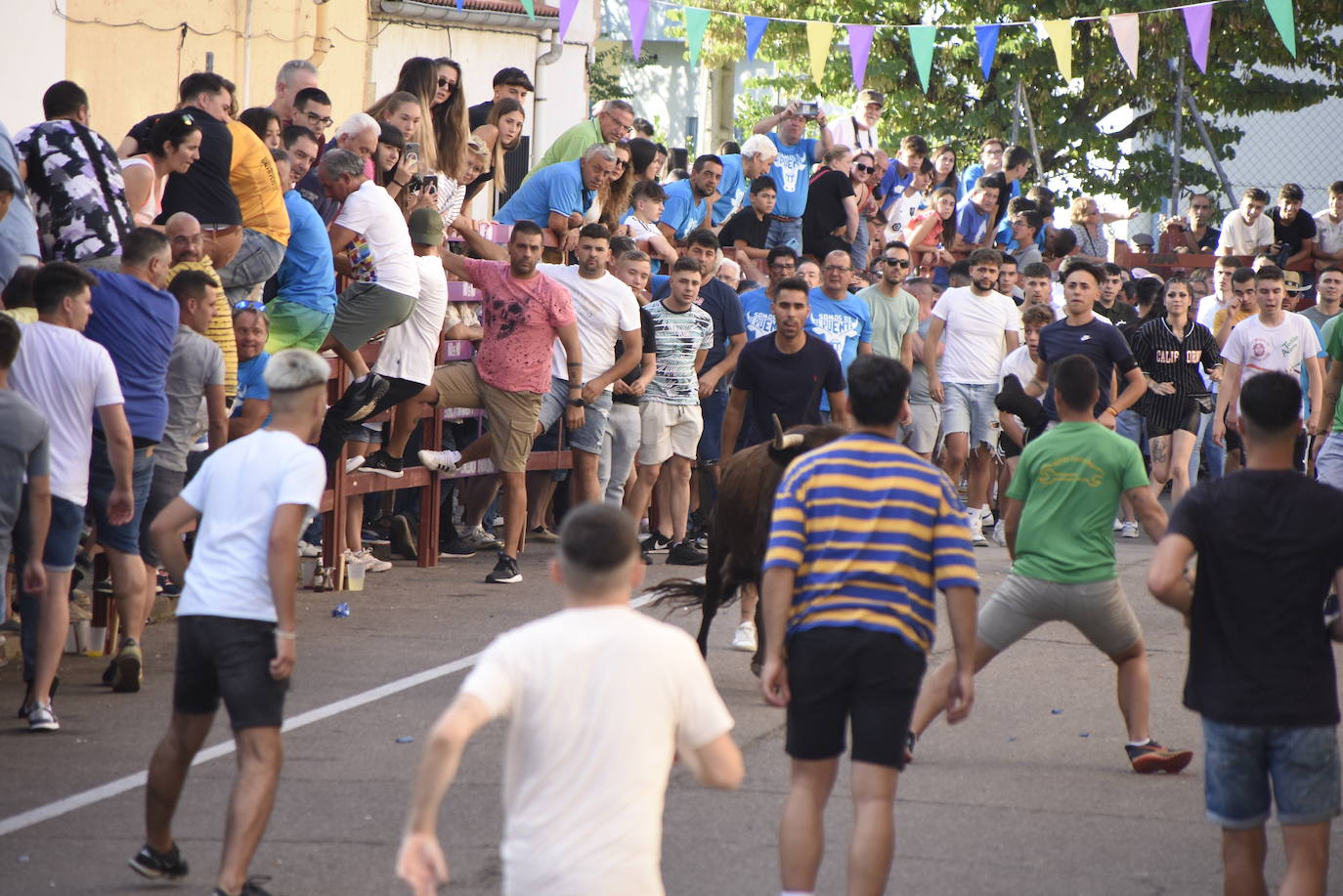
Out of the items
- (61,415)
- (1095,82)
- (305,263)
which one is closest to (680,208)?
(305,263)

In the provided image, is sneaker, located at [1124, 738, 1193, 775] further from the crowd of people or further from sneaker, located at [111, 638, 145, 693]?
sneaker, located at [111, 638, 145, 693]

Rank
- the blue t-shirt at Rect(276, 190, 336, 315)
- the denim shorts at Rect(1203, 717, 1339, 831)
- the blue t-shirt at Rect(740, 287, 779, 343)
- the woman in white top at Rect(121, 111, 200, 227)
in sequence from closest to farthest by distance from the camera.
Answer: the denim shorts at Rect(1203, 717, 1339, 831) < the woman in white top at Rect(121, 111, 200, 227) < the blue t-shirt at Rect(276, 190, 336, 315) < the blue t-shirt at Rect(740, 287, 779, 343)

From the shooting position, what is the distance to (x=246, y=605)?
218 inches

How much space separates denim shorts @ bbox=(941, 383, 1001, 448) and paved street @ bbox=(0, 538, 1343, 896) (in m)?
5.10

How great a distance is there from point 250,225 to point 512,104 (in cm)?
359

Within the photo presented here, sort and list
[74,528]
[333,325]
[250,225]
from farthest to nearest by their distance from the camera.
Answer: [333,325]
[250,225]
[74,528]

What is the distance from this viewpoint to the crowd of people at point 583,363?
5.55 metres

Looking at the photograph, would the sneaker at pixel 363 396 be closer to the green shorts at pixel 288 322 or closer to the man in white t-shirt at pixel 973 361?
the green shorts at pixel 288 322

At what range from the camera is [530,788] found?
380cm

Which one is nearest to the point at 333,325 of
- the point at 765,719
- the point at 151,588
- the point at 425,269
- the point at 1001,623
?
the point at 425,269

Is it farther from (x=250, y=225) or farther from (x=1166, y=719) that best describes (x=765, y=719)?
(x=250, y=225)

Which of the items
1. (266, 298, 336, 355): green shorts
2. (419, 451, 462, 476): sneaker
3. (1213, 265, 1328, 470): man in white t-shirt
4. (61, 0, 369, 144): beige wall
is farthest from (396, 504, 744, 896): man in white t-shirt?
(61, 0, 369, 144): beige wall

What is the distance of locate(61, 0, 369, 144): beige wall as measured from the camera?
16.3 metres

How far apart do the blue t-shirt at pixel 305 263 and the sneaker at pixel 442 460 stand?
2.00 m
